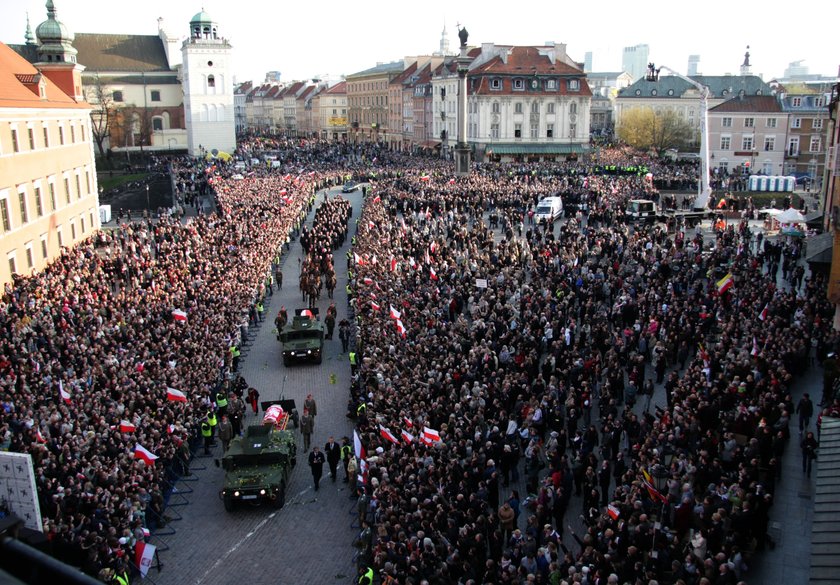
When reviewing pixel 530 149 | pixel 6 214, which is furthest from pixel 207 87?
pixel 6 214

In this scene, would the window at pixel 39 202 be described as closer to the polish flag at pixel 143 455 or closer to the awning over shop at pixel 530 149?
the polish flag at pixel 143 455

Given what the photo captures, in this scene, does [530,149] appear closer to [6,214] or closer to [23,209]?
[23,209]

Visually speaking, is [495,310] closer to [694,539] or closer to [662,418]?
[662,418]

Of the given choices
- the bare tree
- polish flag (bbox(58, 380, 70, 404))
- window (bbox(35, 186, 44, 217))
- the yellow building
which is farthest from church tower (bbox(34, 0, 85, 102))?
the bare tree

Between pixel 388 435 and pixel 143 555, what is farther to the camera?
pixel 388 435

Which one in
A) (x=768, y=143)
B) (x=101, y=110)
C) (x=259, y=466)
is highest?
(x=101, y=110)

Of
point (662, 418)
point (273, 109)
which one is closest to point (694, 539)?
point (662, 418)
